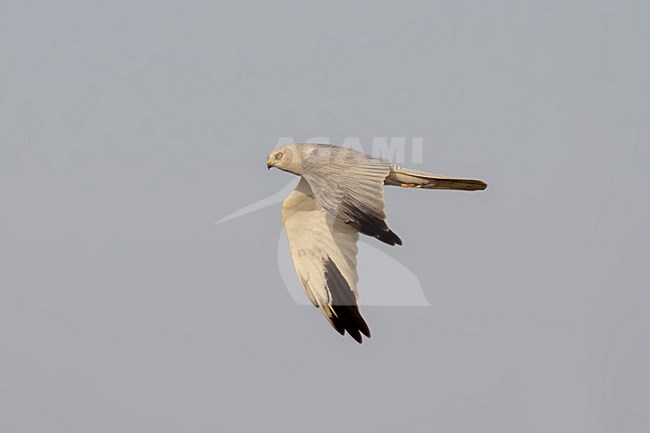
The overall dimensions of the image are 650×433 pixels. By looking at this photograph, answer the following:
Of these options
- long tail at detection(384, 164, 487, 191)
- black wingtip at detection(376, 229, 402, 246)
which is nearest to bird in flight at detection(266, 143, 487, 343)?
long tail at detection(384, 164, 487, 191)

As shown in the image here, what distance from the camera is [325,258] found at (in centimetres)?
1341

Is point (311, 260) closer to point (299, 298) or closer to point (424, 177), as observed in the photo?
point (299, 298)

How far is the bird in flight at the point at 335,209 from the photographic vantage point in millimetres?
12055

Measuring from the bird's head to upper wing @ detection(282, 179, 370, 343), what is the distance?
61 cm

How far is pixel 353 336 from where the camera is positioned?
12.9m

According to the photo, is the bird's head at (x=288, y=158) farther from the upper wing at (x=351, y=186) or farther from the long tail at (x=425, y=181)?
the long tail at (x=425, y=181)

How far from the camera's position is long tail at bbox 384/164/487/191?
1326 centimetres

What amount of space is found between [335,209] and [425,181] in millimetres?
1806

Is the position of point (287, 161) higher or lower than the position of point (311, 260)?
higher

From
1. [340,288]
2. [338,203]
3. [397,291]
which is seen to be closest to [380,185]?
[338,203]

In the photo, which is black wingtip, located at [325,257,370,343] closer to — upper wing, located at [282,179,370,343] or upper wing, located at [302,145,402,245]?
upper wing, located at [282,179,370,343]

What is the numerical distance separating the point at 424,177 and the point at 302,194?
1378 millimetres

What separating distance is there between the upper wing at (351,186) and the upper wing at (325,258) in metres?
0.93

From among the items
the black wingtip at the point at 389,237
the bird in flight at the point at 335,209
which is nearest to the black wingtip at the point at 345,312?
the bird in flight at the point at 335,209
